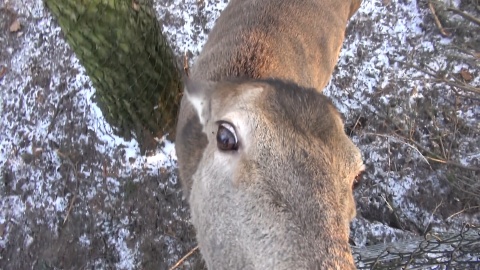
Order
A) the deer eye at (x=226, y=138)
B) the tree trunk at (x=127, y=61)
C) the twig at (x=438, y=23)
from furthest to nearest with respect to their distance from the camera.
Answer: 1. the twig at (x=438, y=23)
2. the tree trunk at (x=127, y=61)
3. the deer eye at (x=226, y=138)

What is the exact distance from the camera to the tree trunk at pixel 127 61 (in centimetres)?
311

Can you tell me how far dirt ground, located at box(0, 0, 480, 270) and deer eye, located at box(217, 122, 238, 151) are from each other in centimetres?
244

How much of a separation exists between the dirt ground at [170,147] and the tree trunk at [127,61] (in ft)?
1.22

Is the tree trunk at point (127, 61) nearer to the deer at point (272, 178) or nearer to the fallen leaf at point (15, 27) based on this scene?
the deer at point (272, 178)

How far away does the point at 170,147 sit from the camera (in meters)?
4.50

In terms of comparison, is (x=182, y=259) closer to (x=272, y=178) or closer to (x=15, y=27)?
(x=272, y=178)

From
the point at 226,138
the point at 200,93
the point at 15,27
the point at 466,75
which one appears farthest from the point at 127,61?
the point at 466,75

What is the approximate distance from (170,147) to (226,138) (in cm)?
258

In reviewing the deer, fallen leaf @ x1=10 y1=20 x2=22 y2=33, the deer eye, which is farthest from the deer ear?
fallen leaf @ x1=10 y1=20 x2=22 y2=33

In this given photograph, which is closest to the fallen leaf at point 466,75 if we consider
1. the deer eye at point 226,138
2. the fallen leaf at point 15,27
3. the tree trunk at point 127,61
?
the tree trunk at point 127,61

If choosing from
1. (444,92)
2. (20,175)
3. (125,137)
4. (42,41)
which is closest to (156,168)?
(125,137)

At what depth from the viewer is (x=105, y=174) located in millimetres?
4418

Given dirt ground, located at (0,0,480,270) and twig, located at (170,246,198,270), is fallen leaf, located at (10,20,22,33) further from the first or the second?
twig, located at (170,246,198,270)

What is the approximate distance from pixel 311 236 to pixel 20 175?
3.71 meters
